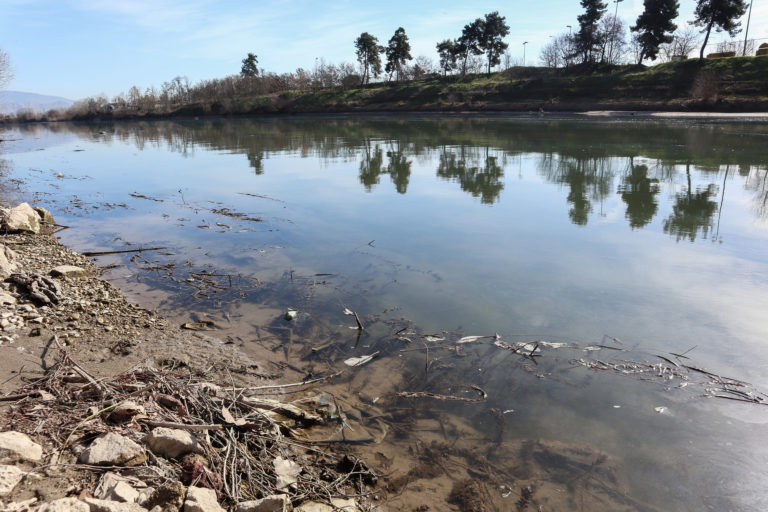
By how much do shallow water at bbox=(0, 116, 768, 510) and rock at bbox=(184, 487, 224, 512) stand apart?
4.84 ft

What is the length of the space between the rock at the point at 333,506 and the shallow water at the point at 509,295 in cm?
47

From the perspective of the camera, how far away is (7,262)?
6.67m

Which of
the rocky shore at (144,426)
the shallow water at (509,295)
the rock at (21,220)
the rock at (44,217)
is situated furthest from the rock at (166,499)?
the rock at (44,217)

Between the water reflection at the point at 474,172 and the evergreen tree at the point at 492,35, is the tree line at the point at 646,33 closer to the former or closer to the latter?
the evergreen tree at the point at 492,35

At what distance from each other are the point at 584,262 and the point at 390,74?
3350 inches

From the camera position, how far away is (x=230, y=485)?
10.8 feet

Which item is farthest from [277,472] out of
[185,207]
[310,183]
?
[310,183]

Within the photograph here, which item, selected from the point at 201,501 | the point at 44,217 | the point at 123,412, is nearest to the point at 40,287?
the point at 123,412

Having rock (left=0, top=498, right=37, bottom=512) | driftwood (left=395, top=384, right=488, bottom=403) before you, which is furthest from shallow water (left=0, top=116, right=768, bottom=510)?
rock (left=0, top=498, right=37, bottom=512)

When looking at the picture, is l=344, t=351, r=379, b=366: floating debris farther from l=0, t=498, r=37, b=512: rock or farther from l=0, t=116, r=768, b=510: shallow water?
l=0, t=498, r=37, b=512: rock

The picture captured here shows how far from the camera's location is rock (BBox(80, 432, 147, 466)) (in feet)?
10.00

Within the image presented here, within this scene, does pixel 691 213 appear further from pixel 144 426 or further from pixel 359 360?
pixel 144 426

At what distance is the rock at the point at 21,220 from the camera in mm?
9461

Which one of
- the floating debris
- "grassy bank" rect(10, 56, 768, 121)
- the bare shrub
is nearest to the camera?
the floating debris
